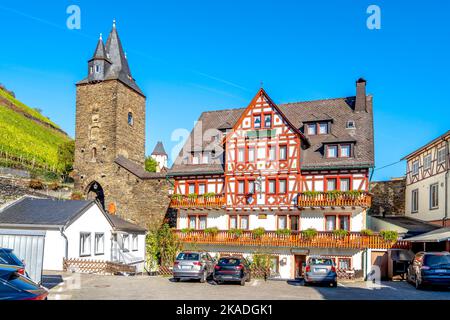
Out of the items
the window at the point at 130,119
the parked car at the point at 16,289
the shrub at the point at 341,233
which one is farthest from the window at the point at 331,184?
the parked car at the point at 16,289

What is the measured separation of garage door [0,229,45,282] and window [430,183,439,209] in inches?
1164

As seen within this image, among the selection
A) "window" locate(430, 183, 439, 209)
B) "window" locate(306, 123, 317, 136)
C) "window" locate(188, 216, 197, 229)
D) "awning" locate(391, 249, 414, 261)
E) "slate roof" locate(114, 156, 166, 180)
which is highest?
"window" locate(306, 123, 317, 136)

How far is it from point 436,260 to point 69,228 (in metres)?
20.1

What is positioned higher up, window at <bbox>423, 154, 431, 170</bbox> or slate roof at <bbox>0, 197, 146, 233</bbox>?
window at <bbox>423, 154, 431, 170</bbox>

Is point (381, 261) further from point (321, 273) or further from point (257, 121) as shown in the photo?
point (257, 121)

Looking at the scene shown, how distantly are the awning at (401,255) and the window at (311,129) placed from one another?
36.7 ft

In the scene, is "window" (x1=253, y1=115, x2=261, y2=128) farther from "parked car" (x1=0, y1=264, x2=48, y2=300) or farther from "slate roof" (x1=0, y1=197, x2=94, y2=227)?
"parked car" (x1=0, y1=264, x2=48, y2=300)

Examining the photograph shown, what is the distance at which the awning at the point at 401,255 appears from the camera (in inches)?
1259

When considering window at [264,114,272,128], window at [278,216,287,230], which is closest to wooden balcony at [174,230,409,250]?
window at [278,216,287,230]

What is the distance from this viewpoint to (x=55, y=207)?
30406mm

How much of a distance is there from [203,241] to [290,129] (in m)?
10.9

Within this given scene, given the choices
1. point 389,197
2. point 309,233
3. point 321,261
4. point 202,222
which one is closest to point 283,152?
point 309,233

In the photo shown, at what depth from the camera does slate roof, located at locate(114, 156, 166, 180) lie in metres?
45.5
